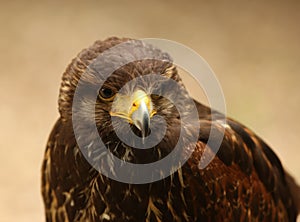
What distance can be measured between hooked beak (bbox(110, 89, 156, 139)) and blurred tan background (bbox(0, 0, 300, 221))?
3.68ft

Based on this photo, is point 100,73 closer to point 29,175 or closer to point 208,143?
point 208,143

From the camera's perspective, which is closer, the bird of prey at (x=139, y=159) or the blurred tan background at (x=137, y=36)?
the bird of prey at (x=139, y=159)

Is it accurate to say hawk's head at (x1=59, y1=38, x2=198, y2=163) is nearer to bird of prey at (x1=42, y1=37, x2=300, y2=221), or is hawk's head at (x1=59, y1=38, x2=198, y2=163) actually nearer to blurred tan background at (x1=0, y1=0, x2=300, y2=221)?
bird of prey at (x1=42, y1=37, x2=300, y2=221)

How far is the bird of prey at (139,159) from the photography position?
4.22 feet

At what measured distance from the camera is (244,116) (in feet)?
8.24

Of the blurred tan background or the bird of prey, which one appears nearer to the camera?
the bird of prey

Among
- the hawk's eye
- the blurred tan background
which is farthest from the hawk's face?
the blurred tan background

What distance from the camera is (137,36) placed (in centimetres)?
273

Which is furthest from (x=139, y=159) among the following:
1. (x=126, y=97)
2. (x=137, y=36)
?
(x=137, y=36)

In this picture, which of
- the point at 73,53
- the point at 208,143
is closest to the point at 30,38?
the point at 73,53

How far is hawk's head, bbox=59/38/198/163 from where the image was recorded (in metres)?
1.27

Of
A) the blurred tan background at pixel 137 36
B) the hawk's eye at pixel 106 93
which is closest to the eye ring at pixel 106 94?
the hawk's eye at pixel 106 93

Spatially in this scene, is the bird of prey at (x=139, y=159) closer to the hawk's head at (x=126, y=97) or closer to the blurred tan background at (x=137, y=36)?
the hawk's head at (x=126, y=97)

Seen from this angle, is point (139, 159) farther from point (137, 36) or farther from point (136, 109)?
point (137, 36)
